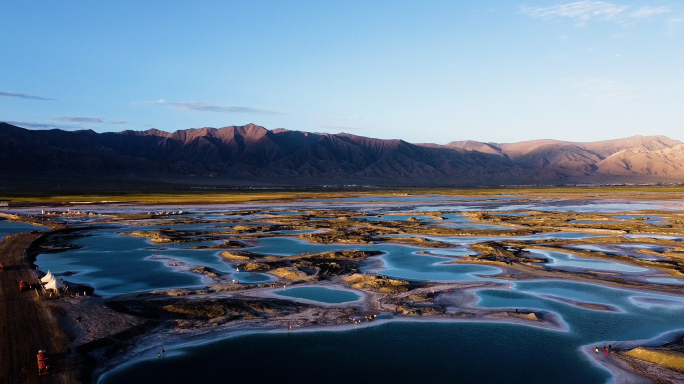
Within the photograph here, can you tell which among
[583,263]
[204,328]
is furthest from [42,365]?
[583,263]

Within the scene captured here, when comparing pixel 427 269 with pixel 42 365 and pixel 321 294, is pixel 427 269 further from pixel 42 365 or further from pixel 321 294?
pixel 42 365

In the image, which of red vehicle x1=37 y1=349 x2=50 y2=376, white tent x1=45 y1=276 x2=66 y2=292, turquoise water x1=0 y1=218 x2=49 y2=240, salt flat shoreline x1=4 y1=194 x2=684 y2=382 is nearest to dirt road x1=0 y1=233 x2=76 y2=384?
red vehicle x1=37 y1=349 x2=50 y2=376

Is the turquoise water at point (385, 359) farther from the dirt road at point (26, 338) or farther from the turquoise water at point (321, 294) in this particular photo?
the turquoise water at point (321, 294)

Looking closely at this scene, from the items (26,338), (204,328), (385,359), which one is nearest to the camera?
(385,359)

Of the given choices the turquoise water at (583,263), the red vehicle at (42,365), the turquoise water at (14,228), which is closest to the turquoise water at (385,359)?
the red vehicle at (42,365)

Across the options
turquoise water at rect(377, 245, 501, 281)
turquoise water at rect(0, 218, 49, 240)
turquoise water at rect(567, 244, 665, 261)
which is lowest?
turquoise water at rect(0, 218, 49, 240)

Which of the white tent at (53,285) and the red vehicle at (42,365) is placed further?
→ the white tent at (53,285)

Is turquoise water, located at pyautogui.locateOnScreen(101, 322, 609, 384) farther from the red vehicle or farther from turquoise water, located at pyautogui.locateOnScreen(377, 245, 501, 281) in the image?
turquoise water, located at pyautogui.locateOnScreen(377, 245, 501, 281)
